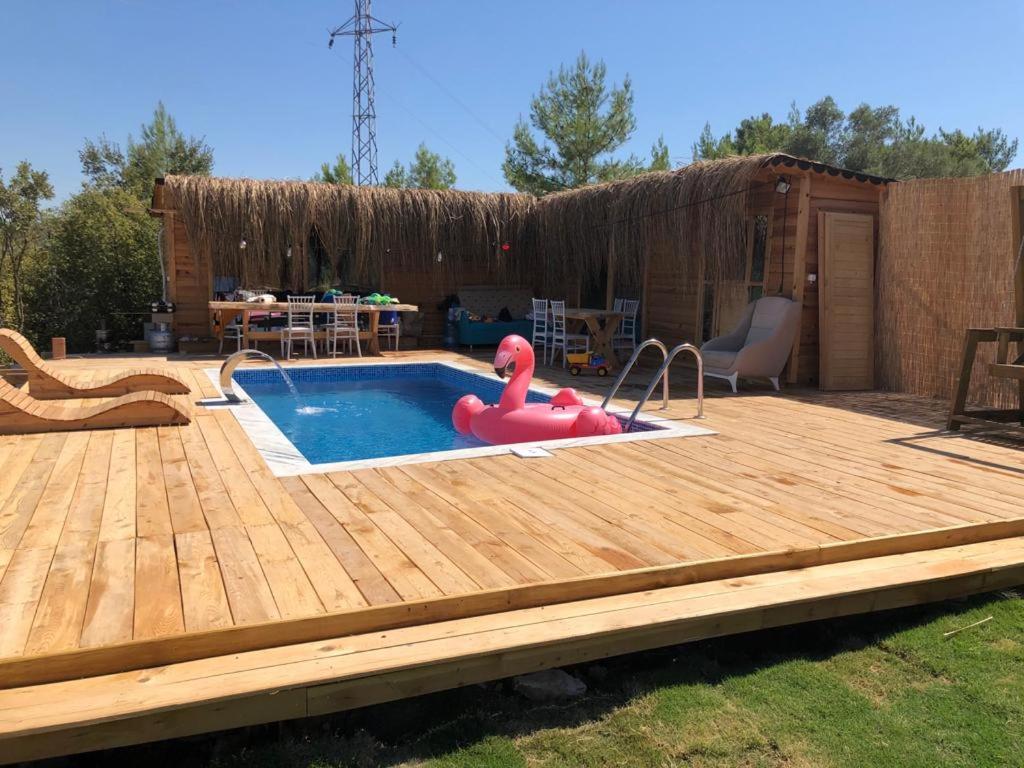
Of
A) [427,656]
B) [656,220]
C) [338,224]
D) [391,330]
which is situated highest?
[338,224]

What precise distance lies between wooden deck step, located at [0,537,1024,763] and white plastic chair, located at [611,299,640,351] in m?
8.40

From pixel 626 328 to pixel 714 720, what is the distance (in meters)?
9.68

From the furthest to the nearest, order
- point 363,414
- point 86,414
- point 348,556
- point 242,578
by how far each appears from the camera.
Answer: point 363,414 → point 86,414 → point 348,556 → point 242,578

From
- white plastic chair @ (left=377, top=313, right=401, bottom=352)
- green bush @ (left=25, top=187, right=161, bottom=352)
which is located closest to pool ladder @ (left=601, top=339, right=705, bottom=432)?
white plastic chair @ (left=377, top=313, right=401, bottom=352)

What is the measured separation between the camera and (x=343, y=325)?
11680 millimetres

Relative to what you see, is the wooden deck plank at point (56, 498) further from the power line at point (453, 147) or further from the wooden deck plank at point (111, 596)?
the power line at point (453, 147)

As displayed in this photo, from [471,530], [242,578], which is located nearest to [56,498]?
[242,578]

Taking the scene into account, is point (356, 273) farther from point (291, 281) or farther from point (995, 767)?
point (995, 767)

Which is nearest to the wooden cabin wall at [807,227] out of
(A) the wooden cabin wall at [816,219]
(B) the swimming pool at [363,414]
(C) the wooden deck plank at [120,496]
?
(A) the wooden cabin wall at [816,219]

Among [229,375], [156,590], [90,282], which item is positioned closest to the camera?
[156,590]

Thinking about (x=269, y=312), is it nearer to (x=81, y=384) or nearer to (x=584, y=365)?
(x=81, y=384)

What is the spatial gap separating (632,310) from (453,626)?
9236mm

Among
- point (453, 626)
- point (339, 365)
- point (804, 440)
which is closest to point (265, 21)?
point (339, 365)

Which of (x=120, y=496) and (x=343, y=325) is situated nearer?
(x=120, y=496)
